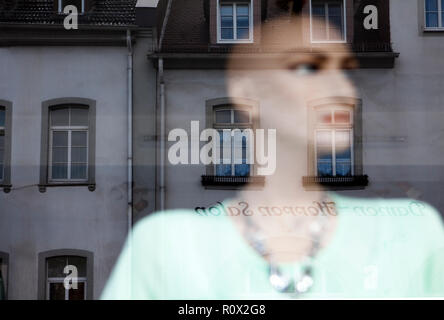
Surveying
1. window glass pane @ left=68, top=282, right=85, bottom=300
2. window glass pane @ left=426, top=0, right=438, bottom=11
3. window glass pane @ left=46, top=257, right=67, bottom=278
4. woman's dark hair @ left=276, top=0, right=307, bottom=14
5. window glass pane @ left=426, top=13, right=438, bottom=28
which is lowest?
window glass pane @ left=68, top=282, right=85, bottom=300

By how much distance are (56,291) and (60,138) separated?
1.27 metres

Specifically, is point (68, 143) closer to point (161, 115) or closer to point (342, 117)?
point (161, 115)

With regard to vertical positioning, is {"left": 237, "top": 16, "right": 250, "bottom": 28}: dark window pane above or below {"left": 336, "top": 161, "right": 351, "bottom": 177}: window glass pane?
above

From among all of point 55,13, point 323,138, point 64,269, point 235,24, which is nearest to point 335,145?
point 323,138

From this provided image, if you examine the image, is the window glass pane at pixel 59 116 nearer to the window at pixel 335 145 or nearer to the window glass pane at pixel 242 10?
the window glass pane at pixel 242 10

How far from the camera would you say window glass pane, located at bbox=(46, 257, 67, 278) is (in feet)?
15.6

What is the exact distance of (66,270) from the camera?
15.8 feet

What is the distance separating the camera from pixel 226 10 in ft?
16.9

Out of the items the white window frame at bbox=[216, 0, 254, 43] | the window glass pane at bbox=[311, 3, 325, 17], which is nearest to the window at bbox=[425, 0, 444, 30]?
the window glass pane at bbox=[311, 3, 325, 17]

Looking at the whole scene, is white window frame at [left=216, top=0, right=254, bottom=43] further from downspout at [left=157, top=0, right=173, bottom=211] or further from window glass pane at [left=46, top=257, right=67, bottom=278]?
window glass pane at [left=46, top=257, right=67, bottom=278]

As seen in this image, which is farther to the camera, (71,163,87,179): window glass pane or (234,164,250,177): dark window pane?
(71,163,87,179): window glass pane
